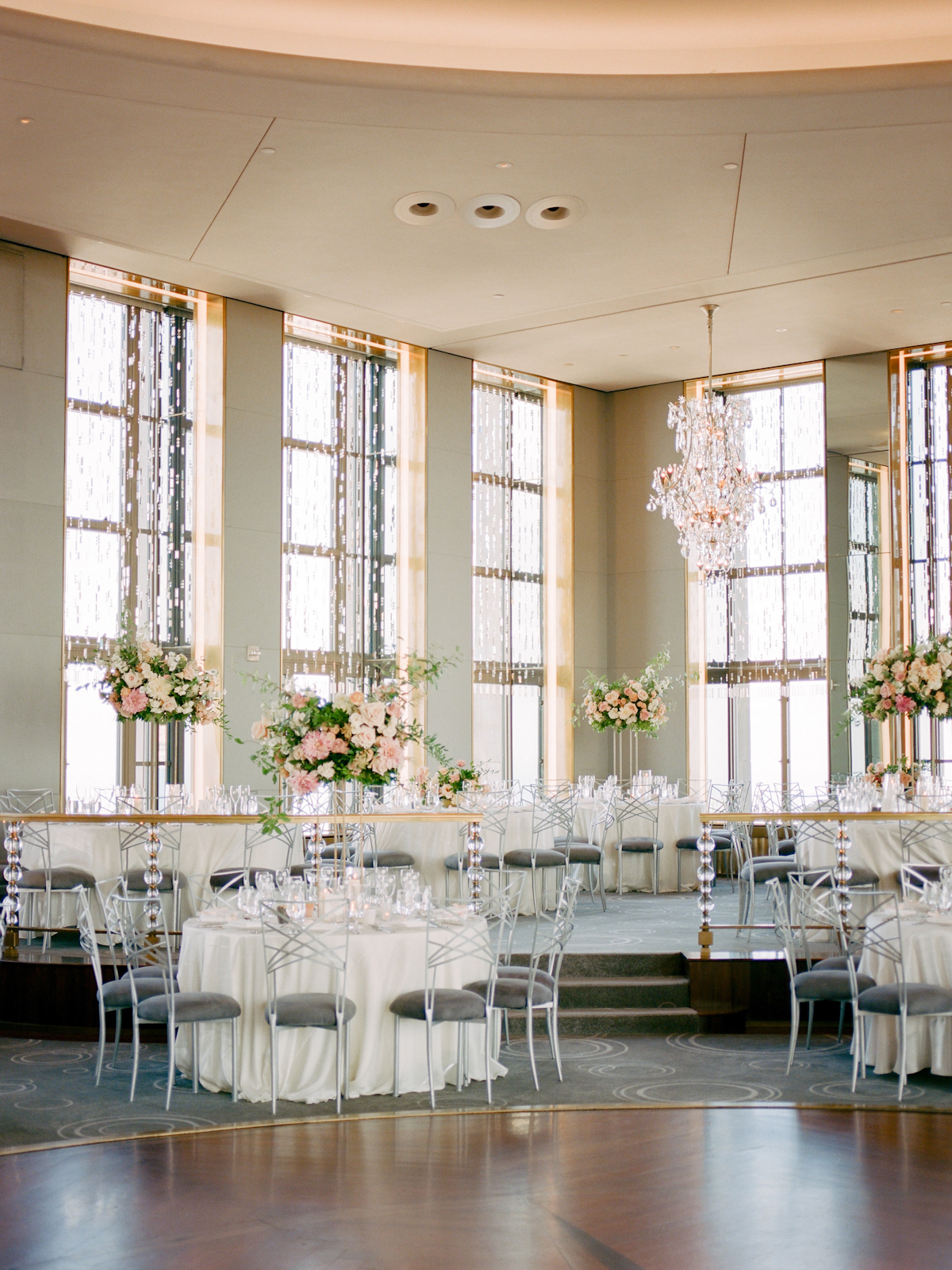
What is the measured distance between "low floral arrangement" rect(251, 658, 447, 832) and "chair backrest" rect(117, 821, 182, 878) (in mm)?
2872

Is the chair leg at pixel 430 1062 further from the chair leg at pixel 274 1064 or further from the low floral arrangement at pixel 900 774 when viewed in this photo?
the low floral arrangement at pixel 900 774

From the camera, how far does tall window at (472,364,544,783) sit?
15008 mm

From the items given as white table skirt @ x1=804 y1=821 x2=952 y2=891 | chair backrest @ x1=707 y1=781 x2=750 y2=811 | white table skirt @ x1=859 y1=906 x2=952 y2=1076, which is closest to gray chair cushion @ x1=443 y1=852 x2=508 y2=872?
white table skirt @ x1=804 y1=821 x2=952 y2=891

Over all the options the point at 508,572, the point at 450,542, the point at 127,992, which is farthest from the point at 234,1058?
the point at 508,572

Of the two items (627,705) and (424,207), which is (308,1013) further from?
(627,705)

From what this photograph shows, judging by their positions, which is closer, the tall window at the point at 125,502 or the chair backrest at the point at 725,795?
the tall window at the point at 125,502

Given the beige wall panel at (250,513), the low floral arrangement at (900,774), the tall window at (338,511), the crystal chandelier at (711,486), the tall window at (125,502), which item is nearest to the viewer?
the low floral arrangement at (900,774)

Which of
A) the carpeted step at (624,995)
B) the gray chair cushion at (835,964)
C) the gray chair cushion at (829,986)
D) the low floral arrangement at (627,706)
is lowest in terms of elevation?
the carpeted step at (624,995)

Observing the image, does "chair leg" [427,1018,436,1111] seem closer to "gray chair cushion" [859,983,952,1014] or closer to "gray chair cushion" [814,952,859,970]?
"gray chair cushion" [859,983,952,1014]

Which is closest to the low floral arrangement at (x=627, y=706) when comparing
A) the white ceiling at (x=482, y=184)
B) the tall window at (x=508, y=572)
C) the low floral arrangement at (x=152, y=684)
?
the tall window at (x=508, y=572)

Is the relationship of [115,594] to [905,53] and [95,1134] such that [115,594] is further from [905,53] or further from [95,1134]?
[905,53]

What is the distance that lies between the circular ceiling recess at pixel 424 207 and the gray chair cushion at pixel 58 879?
5375 mm

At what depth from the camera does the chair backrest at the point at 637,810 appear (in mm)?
12523

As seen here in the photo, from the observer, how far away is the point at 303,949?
6531 mm
